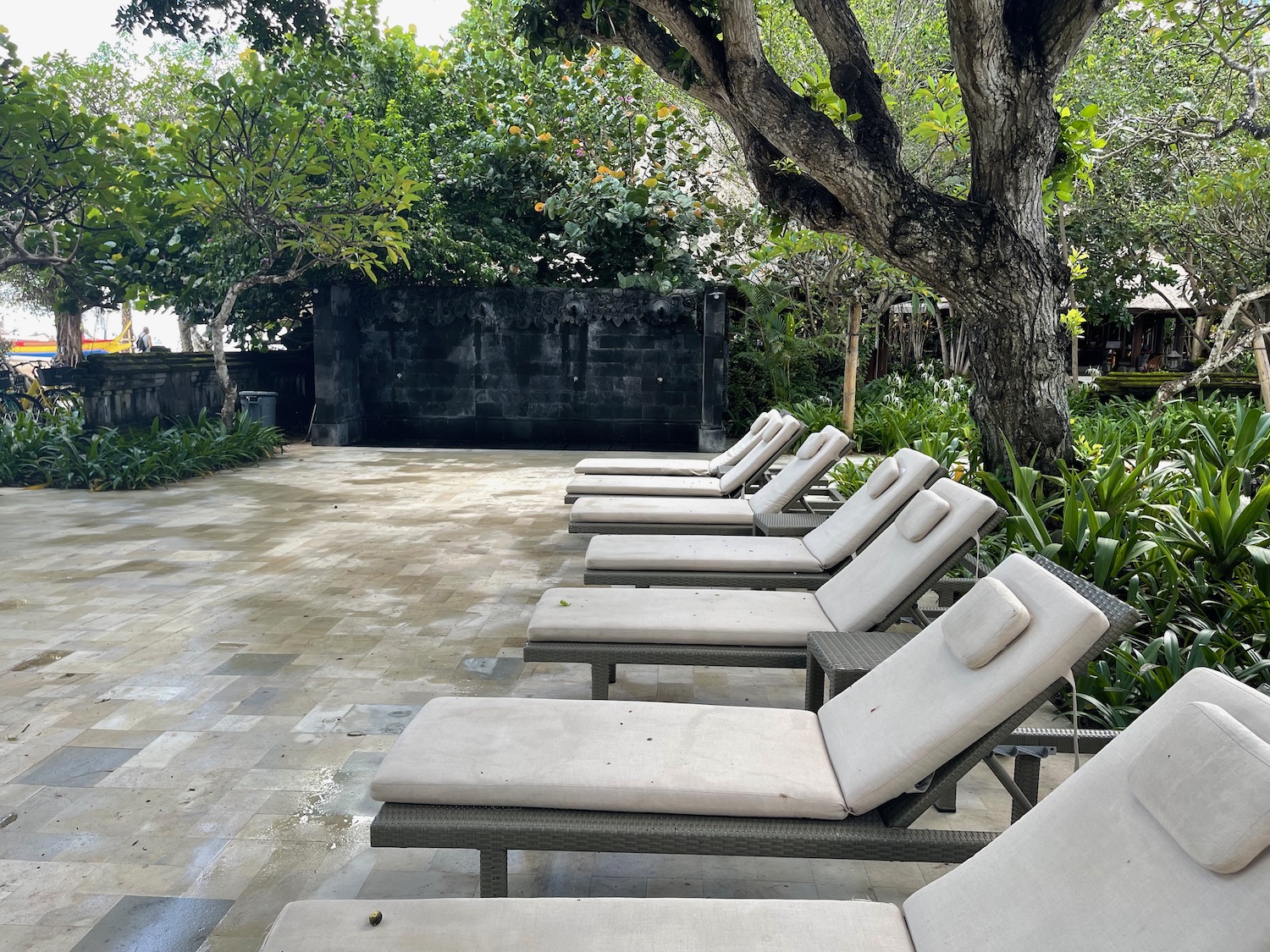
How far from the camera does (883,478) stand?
4609 mm

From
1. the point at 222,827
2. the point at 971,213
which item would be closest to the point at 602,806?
the point at 222,827

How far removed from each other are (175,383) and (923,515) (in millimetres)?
10433

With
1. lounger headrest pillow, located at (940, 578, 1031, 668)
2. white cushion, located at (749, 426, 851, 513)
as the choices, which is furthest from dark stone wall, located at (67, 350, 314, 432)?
lounger headrest pillow, located at (940, 578, 1031, 668)

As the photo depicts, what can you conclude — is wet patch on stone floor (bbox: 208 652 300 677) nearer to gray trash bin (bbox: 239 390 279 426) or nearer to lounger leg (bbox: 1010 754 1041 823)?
lounger leg (bbox: 1010 754 1041 823)

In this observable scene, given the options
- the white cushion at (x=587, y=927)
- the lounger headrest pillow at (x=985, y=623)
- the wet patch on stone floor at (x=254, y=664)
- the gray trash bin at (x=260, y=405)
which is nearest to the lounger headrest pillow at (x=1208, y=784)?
the white cushion at (x=587, y=927)

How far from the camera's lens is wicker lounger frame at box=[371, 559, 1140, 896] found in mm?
2113

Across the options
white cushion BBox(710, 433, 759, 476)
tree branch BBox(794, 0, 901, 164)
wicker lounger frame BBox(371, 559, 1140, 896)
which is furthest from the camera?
white cushion BBox(710, 433, 759, 476)

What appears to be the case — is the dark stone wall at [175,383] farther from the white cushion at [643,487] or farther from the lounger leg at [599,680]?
the lounger leg at [599,680]

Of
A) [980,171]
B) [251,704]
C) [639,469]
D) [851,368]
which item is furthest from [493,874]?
[851,368]

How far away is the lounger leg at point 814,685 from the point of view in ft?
10.8

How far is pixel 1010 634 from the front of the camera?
90.0 inches

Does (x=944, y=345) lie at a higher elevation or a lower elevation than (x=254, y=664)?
higher

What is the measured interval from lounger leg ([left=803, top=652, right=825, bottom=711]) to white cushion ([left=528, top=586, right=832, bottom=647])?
122mm

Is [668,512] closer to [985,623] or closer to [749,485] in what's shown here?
[749,485]
